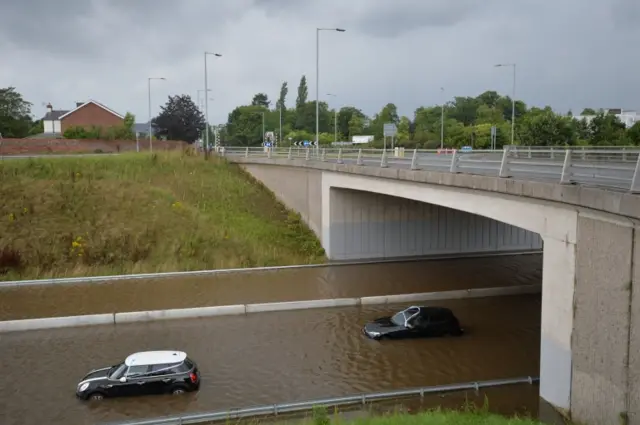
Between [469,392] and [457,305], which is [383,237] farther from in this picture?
[469,392]

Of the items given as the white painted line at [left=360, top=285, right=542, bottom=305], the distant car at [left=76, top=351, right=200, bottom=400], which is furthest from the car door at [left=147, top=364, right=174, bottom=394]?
the white painted line at [left=360, top=285, right=542, bottom=305]

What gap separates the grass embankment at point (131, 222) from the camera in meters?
26.6

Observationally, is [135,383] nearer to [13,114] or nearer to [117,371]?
[117,371]

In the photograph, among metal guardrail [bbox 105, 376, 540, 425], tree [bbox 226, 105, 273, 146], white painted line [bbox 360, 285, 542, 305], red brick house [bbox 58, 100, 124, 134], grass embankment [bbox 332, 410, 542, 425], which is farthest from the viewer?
tree [bbox 226, 105, 273, 146]

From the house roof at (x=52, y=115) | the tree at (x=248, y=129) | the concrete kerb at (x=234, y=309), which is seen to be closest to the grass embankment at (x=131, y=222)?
the concrete kerb at (x=234, y=309)

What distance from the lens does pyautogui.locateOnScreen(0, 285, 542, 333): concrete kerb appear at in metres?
19.8

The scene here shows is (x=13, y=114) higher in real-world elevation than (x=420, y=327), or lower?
higher

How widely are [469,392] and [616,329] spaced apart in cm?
435

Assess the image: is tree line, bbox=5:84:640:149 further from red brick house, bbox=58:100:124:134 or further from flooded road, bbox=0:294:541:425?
flooded road, bbox=0:294:541:425

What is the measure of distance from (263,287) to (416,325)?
27.0 ft

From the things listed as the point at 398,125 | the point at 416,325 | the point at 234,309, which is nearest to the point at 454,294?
the point at 416,325

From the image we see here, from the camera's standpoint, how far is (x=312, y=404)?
13.3m

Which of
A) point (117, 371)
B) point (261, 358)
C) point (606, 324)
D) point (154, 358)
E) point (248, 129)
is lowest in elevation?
point (261, 358)

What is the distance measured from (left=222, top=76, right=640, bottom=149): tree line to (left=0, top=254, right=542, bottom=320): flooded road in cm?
1463
